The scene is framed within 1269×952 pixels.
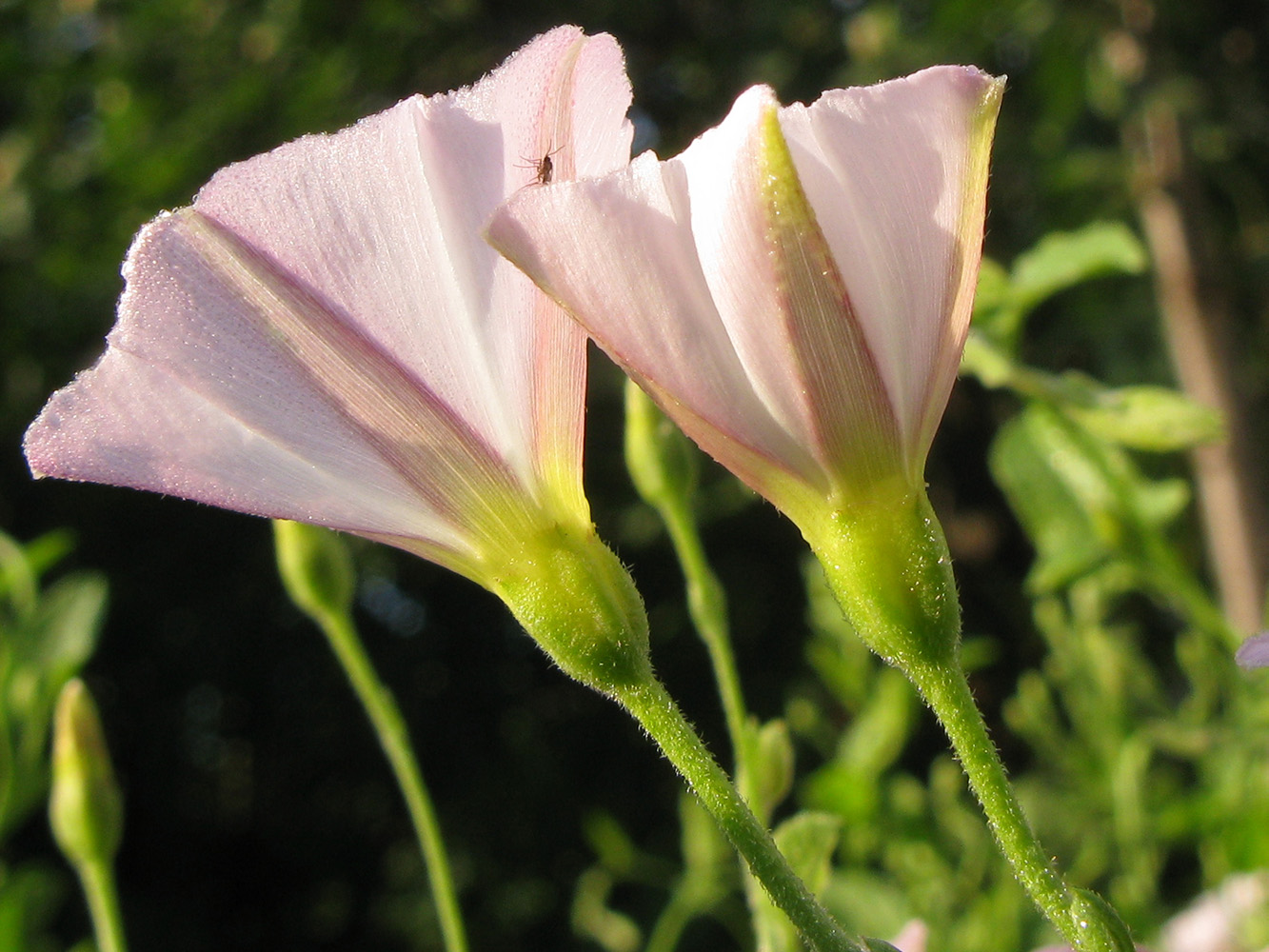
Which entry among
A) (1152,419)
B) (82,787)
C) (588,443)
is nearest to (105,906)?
(82,787)

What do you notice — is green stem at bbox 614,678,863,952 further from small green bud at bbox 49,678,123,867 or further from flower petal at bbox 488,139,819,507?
small green bud at bbox 49,678,123,867

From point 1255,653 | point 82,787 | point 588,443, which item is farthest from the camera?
point 588,443

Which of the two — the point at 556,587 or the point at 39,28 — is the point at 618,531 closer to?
the point at 39,28

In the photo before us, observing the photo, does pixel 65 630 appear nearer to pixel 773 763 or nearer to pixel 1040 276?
pixel 773 763

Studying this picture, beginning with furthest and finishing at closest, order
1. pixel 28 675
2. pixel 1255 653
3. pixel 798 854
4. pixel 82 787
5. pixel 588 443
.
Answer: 1. pixel 588 443
2. pixel 28 675
3. pixel 82 787
4. pixel 798 854
5. pixel 1255 653

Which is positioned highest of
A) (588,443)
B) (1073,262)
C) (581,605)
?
(581,605)

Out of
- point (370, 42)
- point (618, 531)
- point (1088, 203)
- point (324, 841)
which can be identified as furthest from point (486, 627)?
point (1088, 203)

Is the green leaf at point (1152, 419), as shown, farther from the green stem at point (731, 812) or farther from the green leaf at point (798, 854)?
the green stem at point (731, 812)

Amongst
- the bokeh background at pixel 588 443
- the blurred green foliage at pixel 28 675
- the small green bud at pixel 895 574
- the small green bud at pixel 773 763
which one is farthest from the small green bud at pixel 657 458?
the bokeh background at pixel 588 443
